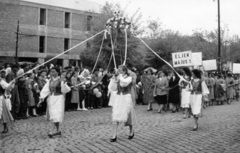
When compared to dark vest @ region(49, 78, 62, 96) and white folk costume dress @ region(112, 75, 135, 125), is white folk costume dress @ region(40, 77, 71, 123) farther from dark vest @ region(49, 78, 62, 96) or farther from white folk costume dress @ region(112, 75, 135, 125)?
white folk costume dress @ region(112, 75, 135, 125)

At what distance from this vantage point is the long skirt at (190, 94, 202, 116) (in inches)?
387

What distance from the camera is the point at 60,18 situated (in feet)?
132

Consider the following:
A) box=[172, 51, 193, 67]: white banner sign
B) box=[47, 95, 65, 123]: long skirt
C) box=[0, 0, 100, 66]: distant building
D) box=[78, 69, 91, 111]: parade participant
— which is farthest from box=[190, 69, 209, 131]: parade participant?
box=[0, 0, 100, 66]: distant building

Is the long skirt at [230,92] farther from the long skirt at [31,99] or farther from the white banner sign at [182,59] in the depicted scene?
the long skirt at [31,99]

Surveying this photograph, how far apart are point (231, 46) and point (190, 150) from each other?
35.3 m

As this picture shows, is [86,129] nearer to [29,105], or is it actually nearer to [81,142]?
[81,142]

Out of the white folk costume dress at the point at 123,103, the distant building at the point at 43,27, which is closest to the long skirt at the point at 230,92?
the white folk costume dress at the point at 123,103

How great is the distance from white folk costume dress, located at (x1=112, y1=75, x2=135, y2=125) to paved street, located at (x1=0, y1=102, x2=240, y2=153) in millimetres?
527

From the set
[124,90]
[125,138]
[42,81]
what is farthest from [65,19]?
[125,138]

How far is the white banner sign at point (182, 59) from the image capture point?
15.8 m

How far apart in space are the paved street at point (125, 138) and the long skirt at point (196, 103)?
20.8 inches

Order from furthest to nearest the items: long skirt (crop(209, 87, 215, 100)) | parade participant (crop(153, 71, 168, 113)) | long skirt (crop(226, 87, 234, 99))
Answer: long skirt (crop(226, 87, 234, 99))
long skirt (crop(209, 87, 215, 100))
parade participant (crop(153, 71, 168, 113))

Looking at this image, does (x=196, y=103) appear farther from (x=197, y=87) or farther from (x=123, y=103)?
(x=123, y=103)

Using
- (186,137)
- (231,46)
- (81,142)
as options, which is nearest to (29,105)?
(81,142)
